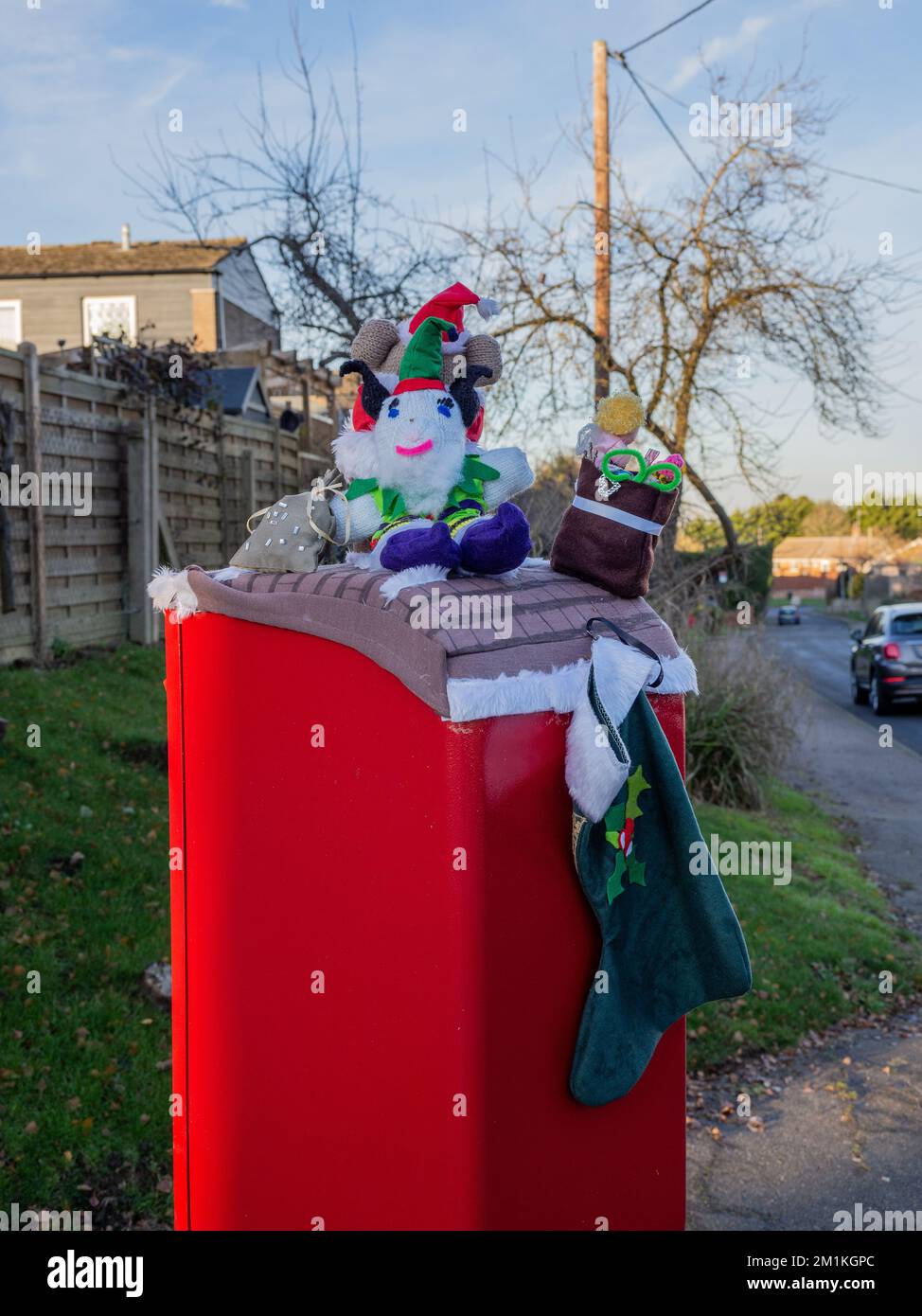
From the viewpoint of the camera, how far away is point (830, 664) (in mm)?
23219

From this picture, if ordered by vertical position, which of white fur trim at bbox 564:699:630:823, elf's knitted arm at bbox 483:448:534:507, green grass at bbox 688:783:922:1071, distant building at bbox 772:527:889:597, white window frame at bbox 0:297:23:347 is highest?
white window frame at bbox 0:297:23:347

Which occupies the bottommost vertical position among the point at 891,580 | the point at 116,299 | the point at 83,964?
the point at 891,580

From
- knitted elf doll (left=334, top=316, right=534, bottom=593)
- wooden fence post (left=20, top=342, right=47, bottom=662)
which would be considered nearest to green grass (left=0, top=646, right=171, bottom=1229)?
wooden fence post (left=20, top=342, right=47, bottom=662)

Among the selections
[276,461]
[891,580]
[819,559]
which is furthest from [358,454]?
[819,559]

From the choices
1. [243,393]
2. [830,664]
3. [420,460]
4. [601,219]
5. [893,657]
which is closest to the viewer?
[420,460]

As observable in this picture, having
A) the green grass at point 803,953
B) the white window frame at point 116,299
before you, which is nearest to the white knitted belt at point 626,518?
the green grass at point 803,953

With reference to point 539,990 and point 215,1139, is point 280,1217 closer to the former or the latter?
point 215,1139

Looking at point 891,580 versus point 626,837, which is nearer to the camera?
point 626,837

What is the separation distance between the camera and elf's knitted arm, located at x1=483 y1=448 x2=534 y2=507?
2.34 m

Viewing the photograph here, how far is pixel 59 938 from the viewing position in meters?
4.16

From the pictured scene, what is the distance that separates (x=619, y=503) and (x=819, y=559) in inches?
3473

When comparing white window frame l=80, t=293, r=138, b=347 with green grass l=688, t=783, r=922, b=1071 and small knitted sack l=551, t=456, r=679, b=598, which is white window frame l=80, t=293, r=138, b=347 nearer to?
green grass l=688, t=783, r=922, b=1071

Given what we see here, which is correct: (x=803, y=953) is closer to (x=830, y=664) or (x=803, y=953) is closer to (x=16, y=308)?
(x=830, y=664)

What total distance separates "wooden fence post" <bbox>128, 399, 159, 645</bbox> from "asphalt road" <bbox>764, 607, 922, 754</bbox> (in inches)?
214
